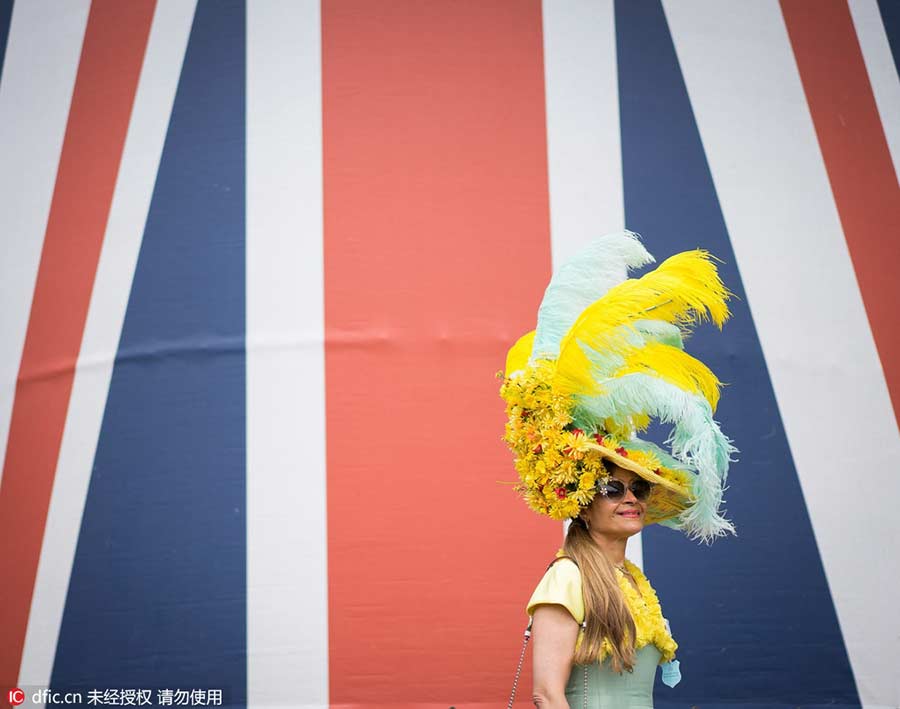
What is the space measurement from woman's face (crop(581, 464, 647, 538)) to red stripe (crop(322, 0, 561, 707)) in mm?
1365

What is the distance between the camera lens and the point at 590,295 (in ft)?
9.29

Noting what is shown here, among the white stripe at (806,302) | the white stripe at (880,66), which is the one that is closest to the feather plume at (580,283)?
the white stripe at (806,302)

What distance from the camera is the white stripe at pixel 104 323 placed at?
4.05 m

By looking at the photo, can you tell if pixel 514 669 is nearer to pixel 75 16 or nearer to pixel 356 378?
pixel 356 378

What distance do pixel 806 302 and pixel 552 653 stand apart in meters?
2.42

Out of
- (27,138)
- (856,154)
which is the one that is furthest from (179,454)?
(856,154)

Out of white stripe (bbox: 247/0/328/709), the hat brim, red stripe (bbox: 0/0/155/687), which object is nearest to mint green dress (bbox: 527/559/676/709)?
the hat brim

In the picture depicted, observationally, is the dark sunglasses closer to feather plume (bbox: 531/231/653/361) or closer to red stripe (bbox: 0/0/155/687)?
feather plume (bbox: 531/231/653/361)

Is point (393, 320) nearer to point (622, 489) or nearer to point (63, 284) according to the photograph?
point (63, 284)

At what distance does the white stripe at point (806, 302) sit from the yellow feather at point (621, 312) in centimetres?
169

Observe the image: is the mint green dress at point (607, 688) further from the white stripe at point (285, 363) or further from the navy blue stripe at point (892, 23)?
the navy blue stripe at point (892, 23)

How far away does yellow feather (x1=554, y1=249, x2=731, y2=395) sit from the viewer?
260 cm

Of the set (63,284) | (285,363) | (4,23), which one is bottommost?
(285,363)

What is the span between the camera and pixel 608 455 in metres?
2.63
